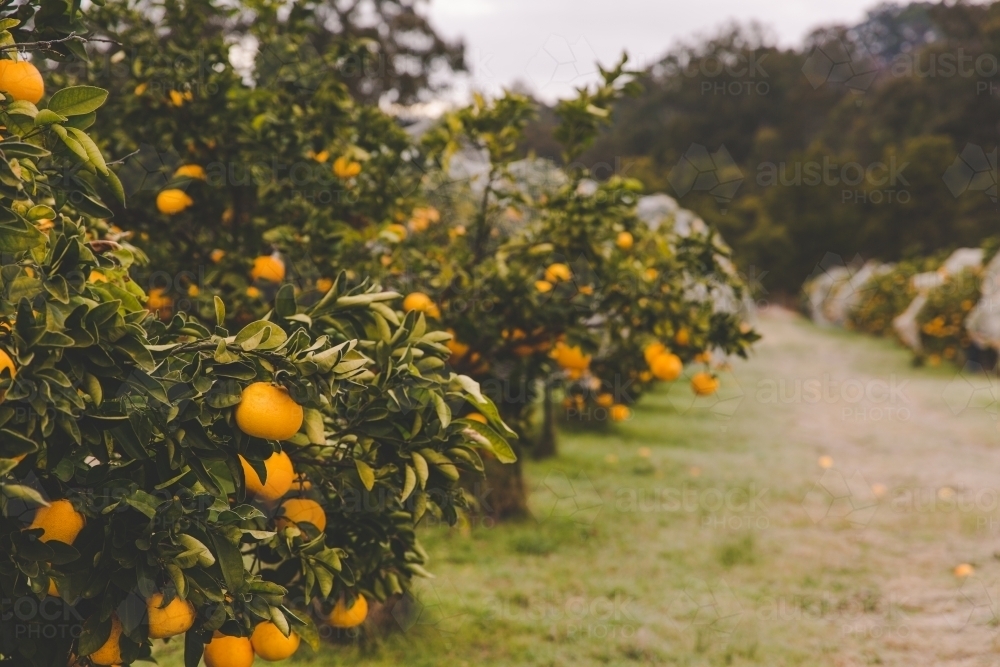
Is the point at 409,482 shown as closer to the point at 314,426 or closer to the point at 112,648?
the point at 314,426

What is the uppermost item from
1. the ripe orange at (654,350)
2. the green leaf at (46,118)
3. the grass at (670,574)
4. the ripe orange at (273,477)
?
the green leaf at (46,118)

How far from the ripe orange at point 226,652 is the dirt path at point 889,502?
2.39 metres

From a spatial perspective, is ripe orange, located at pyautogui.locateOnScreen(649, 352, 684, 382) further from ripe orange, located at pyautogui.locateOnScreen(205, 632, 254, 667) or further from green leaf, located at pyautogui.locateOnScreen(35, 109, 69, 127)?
green leaf, located at pyautogui.locateOnScreen(35, 109, 69, 127)

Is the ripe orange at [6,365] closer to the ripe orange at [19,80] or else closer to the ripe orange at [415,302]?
the ripe orange at [19,80]

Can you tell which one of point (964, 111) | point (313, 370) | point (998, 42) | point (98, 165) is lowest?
point (313, 370)

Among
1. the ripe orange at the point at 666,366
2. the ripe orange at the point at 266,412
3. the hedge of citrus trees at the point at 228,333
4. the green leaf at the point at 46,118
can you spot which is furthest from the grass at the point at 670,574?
the green leaf at the point at 46,118

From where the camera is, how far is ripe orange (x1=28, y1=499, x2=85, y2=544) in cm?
116

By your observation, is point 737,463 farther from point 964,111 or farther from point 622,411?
point 964,111

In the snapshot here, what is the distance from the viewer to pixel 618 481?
555cm

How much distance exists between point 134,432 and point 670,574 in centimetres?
317

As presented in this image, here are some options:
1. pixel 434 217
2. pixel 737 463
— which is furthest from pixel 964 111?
pixel 434 217

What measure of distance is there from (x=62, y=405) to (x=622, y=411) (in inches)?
216

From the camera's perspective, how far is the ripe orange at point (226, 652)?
56.6 inches

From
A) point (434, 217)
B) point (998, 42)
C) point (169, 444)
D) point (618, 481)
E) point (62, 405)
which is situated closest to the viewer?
point (62, 405)
